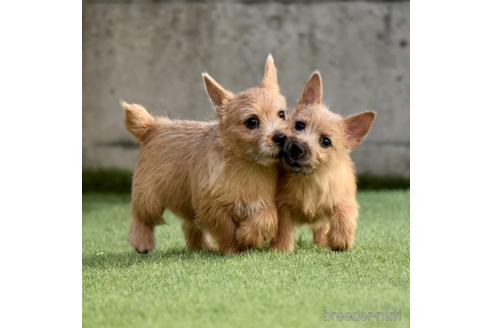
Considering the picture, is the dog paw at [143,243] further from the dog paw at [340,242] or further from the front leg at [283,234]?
the dog paw at [340,242]

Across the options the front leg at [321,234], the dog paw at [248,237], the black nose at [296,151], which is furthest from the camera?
the front leg at [321,234]

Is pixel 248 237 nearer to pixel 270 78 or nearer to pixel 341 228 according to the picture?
pixel 341 228

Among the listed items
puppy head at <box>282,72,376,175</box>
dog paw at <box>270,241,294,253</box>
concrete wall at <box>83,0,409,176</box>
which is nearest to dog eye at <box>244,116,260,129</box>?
puppy head at <box>282,72,376,175</box>

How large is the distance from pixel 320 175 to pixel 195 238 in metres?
0.81

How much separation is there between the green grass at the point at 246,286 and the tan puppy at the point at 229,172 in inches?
5.8

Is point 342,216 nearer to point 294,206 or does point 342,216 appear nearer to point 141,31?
point 294,206

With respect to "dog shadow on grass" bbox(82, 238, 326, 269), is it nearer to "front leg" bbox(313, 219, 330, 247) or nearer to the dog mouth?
"front leg" bbox(313, 219, 330, 247)

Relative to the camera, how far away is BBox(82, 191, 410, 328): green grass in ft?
8.27

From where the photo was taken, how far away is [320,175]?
334 cm

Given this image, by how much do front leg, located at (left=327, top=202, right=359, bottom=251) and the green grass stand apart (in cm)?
6

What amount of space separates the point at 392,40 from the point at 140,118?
10.0 ft

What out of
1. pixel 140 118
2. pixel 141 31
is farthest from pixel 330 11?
pixel 140 118

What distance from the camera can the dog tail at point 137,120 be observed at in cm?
378

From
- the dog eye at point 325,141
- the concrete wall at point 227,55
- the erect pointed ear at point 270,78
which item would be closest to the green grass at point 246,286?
the dog eye at point 325,141
